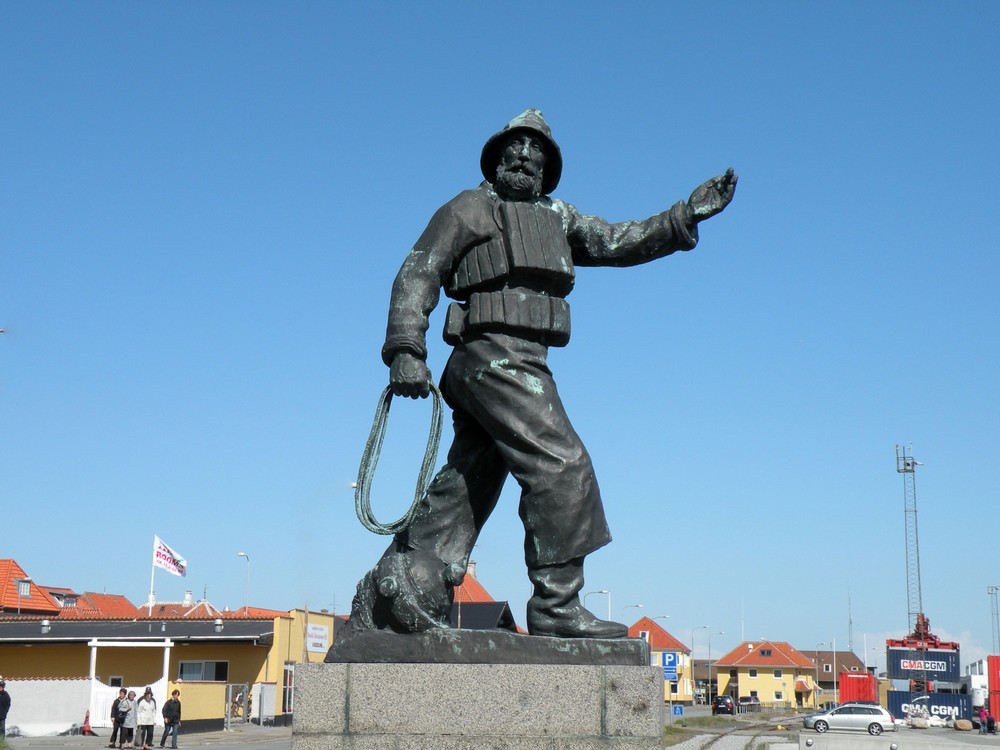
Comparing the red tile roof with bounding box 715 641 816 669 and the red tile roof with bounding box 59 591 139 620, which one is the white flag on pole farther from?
the red tile roof with bounding box 715 641 816 669

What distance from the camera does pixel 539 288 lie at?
19.0 ft

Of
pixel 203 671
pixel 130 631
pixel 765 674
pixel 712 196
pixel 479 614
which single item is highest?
pixel 712 196

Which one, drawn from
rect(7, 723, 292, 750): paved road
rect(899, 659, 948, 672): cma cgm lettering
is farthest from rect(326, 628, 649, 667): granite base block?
rect(899, 659, 948, 672): cma cgm lettering

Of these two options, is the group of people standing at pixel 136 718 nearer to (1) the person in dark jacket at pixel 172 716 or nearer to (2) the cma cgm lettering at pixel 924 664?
(1) the person in dark jacket at pixel 172 716

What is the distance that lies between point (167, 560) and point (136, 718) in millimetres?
15021

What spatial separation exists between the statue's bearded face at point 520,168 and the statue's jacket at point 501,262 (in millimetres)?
66


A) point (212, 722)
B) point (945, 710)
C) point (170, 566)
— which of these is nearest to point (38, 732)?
point (212, 722)

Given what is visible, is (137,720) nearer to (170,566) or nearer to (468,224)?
(170,566)

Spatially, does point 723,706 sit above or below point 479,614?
below

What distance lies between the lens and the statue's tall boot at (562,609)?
5.22 meters

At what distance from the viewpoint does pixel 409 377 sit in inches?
217

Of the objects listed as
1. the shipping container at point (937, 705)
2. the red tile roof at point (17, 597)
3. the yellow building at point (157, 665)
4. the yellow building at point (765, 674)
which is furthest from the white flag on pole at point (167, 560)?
the yellow building at point (765, 674)

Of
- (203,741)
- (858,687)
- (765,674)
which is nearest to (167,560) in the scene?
(203,741)

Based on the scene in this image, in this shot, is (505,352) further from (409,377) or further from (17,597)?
(17,597)
